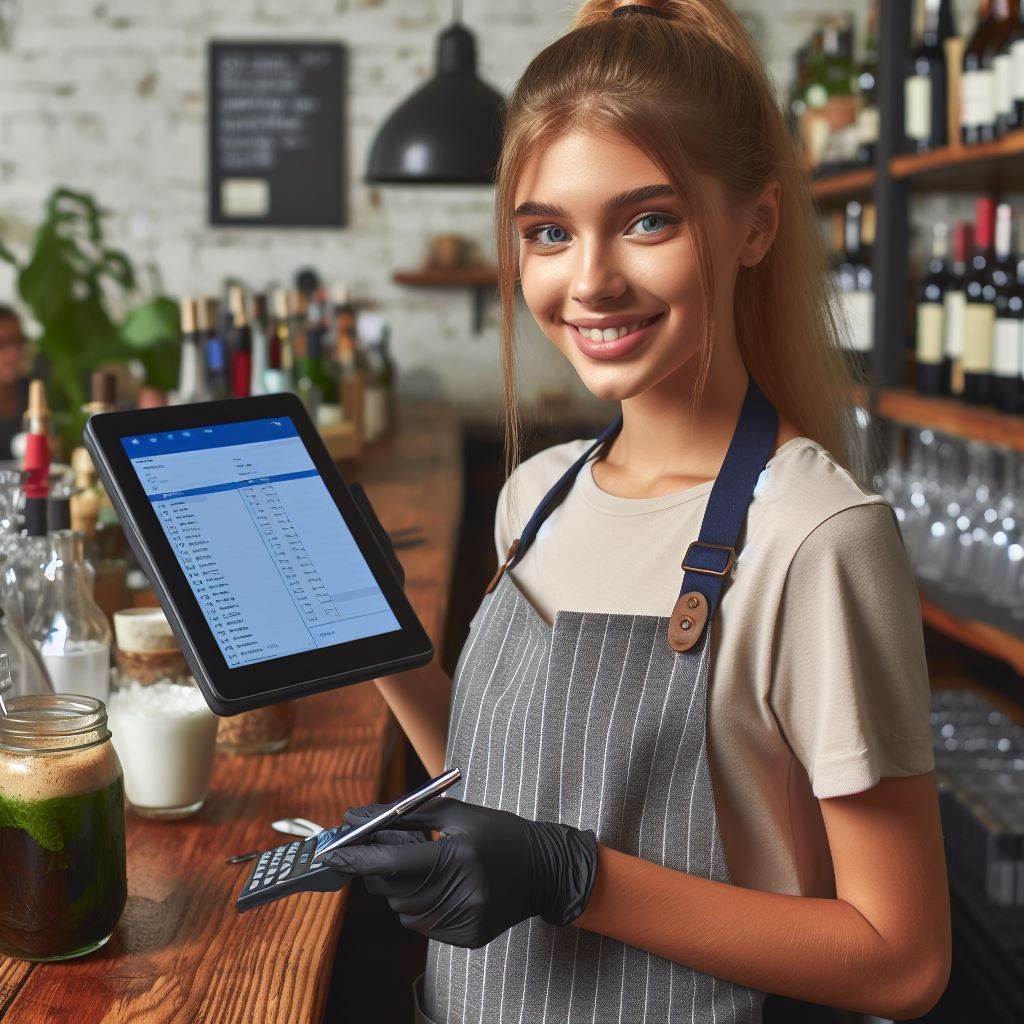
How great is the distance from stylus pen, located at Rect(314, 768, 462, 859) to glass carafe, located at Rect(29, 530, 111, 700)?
0.48 m

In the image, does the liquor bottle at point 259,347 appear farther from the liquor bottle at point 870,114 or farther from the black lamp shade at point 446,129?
the liquor bottle at point 870,114

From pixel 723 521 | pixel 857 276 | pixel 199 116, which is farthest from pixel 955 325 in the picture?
A: pixel 199 116

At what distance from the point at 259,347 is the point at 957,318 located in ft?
5.19

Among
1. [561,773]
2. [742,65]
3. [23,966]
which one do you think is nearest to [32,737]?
[23,966]

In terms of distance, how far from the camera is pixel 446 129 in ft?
10.6

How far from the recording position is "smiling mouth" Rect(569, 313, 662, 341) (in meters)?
0.94

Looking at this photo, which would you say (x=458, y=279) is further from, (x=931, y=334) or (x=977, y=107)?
(x=977, y=107)

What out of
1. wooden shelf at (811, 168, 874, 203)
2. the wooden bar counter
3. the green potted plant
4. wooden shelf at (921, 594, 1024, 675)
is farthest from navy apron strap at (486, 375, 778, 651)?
wooden shelf at (811, 168, 874, 203)

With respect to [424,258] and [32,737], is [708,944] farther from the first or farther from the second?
[424,258]

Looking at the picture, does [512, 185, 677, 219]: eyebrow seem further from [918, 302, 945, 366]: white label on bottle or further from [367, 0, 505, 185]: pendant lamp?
[367, 0, 505, 185]: pendant lamp

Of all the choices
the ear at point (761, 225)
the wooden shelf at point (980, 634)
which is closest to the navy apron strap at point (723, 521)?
the ear at point (761, 225)

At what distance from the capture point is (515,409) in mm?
1174

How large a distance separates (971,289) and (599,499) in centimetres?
193

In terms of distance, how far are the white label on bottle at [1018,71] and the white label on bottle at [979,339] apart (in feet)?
1.31
